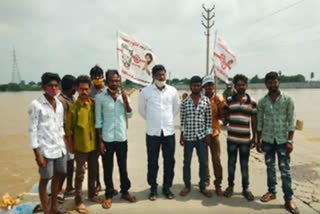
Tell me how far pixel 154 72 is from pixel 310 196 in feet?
10.5

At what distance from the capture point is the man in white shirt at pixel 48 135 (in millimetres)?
2852

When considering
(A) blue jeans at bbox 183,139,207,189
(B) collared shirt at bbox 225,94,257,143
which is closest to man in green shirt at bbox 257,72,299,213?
(B) collared shirt at bbox 225,94,257,143

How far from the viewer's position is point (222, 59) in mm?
8664

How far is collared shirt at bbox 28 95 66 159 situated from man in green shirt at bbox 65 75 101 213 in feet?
0.65


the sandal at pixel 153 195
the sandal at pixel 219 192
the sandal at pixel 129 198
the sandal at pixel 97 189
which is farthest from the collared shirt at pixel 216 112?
the sandal at pixel 97 189

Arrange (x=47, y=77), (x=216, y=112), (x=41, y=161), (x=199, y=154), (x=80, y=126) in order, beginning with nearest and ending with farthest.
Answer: (x=41, y=161)
(x=47, y=77)
(x=80, y=126)
(x=199, y=154)
(x=216, y=112)

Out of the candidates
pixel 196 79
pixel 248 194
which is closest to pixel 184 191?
pixel 248 194

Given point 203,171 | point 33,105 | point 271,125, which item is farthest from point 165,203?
point 33,105

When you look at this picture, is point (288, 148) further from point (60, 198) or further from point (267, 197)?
point (60, 198)

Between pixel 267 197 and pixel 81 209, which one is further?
pixel 267 197

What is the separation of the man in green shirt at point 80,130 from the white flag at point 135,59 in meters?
0.78

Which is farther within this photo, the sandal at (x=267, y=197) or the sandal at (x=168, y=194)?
the sandal at (x=168, y=194)

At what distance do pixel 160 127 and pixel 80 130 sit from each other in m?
1.15

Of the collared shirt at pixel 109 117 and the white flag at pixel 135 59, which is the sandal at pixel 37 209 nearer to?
the collared shirt at pixel 109 117
